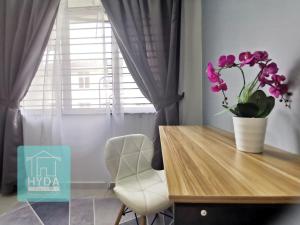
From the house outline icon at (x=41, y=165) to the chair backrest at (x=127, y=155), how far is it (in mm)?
1213

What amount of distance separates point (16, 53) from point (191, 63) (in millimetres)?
1942

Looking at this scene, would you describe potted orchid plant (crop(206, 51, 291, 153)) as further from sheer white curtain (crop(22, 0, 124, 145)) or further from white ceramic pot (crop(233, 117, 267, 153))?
sheer white curtain (crop(22, 0, 124, 145))

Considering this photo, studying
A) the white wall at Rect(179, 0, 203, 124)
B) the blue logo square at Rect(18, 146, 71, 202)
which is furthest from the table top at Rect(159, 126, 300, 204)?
the blue logo square at Rect(18, 146, 71, 202)

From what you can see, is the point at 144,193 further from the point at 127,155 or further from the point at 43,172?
the point at 43,172

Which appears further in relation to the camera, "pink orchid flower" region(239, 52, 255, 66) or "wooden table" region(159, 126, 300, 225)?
"pink orchid flower" region(239, 52, 255, 66)

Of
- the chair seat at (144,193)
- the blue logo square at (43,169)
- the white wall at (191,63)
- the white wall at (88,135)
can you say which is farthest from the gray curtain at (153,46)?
the blue logo square at (43,169)

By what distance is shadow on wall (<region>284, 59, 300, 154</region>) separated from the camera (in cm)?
89

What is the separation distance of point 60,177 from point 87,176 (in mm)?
305

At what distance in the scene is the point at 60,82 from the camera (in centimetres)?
237

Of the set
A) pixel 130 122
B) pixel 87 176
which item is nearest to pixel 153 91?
pixel 130 122

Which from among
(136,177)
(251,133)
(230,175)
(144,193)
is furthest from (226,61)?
(136,177)

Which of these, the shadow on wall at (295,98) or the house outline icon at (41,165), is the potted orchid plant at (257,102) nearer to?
the shadow on wall at (295,98)

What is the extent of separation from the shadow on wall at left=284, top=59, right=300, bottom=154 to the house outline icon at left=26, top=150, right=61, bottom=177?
235cm

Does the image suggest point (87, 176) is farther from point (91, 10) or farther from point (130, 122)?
point (91, 10)
